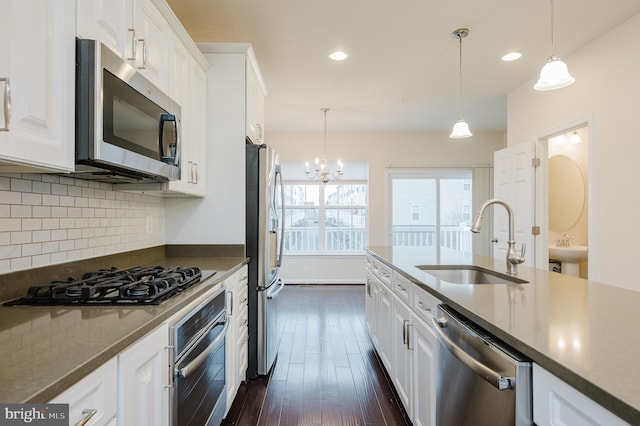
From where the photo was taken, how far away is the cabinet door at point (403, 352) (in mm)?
1838

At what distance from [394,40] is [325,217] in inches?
148

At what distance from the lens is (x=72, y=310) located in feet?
3.77

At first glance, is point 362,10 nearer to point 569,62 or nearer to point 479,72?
point 479,72

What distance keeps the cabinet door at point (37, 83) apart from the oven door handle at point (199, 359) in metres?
0.81

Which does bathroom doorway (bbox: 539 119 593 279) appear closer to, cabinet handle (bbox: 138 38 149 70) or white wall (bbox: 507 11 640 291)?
white wall (bbox: 507 11 640 291)

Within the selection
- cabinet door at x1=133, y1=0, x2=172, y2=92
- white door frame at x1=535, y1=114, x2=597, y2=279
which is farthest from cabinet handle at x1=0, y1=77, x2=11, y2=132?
white door frame at x1=535, y1=114, x2=597, y2=279

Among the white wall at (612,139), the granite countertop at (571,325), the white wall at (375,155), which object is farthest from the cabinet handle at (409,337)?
the white wall at (375,155)

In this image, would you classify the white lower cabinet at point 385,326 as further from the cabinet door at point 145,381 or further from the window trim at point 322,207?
the window trim at point 322,207

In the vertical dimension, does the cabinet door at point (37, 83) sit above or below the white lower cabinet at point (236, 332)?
above

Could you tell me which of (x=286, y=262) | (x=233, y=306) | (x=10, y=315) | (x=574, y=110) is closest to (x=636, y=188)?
(x=574, y=110)

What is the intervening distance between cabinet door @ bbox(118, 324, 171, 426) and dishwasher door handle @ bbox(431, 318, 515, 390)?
1001 mm

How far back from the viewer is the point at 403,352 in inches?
78.5

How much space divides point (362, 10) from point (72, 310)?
2.53m

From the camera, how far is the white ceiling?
2.50 metres
